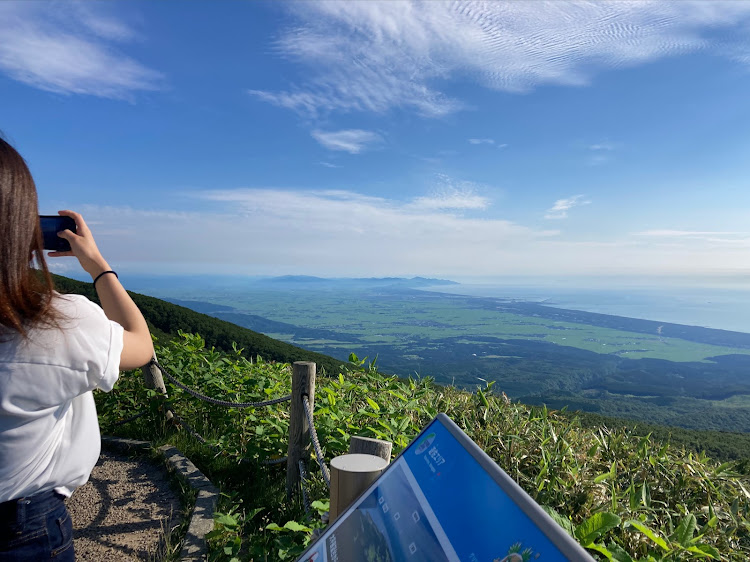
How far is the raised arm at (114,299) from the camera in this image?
1660mm

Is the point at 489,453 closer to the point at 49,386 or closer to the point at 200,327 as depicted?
A: the point at 49,386

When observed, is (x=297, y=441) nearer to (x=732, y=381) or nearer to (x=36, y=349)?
(x=36, y=349)

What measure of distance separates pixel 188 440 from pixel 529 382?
200 feet

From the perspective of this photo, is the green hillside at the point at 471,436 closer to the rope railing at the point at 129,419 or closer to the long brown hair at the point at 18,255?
the rope railing at the point at 129,419

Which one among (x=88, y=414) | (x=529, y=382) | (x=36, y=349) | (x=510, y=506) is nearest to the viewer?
(x=510, y=506)

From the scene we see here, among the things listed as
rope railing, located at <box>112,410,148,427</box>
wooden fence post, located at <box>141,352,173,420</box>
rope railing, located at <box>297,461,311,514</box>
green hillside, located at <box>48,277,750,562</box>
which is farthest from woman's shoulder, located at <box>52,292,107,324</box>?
rope railing, located at <box>112,410,148,427</box>

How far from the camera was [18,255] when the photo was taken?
1432 mm

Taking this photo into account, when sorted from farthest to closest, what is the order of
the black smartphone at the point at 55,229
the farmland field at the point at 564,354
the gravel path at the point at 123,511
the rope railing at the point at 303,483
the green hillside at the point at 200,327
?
the farmland field at the point at 564,354, the green hillside at the point at 200,327, the rope railing at the point at 303,483, the gravel path at the point at 123,511, the black smartphone at the point at 55,229

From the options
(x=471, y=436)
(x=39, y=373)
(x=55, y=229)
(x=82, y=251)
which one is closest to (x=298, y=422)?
(x=471, y=436)

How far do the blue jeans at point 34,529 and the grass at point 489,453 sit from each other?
1515 millimetres

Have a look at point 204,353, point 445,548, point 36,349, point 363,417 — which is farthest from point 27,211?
point 204,353

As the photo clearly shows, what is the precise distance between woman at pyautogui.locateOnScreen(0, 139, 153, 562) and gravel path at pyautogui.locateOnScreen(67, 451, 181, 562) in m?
2.15

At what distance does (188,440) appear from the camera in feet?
18.2

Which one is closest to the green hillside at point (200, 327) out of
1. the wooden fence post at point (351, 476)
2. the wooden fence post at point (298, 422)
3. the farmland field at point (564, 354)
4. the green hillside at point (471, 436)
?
the farmland field at point (564, 354)
